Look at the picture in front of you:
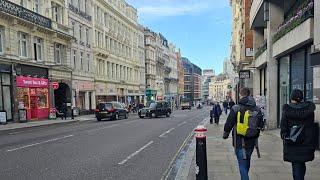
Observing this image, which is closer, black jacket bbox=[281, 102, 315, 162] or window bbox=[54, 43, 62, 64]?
black jacket bbox=[281, 102, 315, 162]

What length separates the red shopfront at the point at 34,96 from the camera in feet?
107

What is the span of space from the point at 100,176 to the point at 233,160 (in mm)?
3434

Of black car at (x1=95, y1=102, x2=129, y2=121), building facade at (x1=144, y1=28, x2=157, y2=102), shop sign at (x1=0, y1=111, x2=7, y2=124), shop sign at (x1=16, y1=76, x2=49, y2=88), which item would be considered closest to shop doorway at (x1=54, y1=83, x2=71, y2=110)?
shop sign at (x1=16, y1=76, x2=49, y2=88)

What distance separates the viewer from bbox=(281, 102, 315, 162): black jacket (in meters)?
5.96

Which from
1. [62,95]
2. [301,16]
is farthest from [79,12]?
[301,16]

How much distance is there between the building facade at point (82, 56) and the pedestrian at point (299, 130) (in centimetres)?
3934

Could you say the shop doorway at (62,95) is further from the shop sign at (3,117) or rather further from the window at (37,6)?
the shop sign at (3,117)

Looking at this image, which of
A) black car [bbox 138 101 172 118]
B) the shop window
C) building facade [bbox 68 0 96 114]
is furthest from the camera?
building facade [bbox 68 0 96 114]

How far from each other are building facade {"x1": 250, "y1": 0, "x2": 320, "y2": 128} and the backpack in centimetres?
442

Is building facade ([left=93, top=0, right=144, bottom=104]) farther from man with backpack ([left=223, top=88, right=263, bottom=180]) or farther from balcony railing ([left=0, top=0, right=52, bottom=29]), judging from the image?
man with backpack ([left=223, top=88, right=263, bottom=180])

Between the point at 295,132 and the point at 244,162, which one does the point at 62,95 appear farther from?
the point at 295,132

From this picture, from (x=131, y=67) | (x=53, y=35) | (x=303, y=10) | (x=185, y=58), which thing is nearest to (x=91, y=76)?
(x=53, y=35)

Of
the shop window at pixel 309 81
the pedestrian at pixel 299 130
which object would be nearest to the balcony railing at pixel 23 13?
the shop window at pixel 309 81

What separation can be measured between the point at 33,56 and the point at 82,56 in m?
12.8
